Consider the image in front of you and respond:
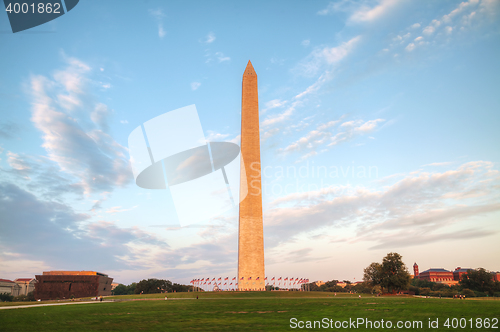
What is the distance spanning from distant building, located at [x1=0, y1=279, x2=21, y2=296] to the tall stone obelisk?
113 metres

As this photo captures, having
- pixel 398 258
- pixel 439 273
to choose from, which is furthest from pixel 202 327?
pixel 439 273

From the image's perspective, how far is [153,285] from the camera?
91688 mm

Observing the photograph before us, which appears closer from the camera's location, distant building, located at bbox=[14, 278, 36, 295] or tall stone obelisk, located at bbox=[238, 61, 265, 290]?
tall stone obelisk, located at bbox=[238, 61, 265, 290]

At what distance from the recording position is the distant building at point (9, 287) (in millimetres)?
123562

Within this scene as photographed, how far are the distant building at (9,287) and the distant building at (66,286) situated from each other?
4553cm

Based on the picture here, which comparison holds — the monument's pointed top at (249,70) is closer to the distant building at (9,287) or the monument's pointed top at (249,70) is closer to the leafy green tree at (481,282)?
the leafy green tree at (481,282)

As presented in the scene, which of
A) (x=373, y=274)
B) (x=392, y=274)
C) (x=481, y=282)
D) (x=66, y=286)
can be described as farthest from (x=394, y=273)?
(x=66, y=286)

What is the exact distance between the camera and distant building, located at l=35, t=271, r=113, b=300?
9075 cm

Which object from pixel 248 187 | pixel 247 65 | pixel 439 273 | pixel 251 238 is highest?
pixel 247 65

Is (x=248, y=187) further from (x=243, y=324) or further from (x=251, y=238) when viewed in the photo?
(x=243, y=324)

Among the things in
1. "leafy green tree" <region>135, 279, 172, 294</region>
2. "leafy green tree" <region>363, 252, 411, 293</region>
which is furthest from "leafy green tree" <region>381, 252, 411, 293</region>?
"leafy green tree" <region>135, 279, 172, 294</region>

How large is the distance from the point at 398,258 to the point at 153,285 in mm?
60444

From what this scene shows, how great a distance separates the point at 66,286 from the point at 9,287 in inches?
2160

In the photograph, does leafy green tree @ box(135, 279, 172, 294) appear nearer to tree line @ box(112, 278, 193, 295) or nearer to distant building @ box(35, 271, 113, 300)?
tree line @ box(112, 278, 193, 295)
